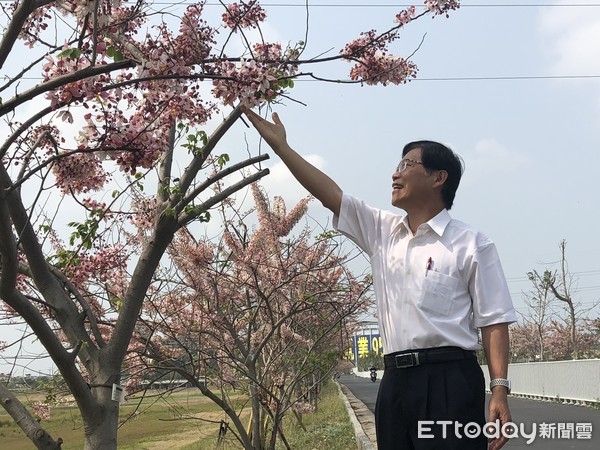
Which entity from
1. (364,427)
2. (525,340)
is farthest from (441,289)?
(525,340)

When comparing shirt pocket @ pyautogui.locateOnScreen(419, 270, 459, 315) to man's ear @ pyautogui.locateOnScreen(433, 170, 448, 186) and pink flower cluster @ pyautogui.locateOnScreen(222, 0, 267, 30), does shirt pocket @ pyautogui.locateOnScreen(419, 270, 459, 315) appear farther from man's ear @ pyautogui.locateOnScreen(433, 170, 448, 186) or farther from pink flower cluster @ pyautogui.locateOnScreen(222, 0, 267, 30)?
pink flower cluster @ pyautogui.locateOnScreen(222, 0, 267, 30)

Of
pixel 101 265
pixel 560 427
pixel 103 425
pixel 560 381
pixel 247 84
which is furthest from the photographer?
pixel 560 381

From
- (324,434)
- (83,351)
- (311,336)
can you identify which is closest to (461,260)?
(83,351)

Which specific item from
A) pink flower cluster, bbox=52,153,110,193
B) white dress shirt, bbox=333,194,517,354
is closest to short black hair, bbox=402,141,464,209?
white dress shirt, bbox=333,194,517,354

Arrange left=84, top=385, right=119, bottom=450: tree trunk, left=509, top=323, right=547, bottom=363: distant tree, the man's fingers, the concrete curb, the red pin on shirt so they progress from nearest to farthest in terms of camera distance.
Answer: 1. the red pin on shirt
2. the man's fingers
3. left=84, top=385, right=119, bottom=450: tree trunk
4. the concrete curb
5. left=509, top=323, right=547, bottom=363: distant tree

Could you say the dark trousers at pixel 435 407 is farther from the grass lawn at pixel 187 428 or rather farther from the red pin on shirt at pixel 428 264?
the grass lawn at pixel 187 428

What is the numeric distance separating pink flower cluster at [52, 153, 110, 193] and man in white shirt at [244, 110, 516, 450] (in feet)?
3.77

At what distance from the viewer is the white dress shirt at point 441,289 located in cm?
248

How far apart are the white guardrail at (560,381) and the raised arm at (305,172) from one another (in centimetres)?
1185

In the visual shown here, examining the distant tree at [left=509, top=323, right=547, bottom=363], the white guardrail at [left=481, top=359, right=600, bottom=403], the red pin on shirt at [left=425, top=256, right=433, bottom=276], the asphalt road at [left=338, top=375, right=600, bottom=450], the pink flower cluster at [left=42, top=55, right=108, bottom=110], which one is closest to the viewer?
the red pin on shirt at [left=425, top=256, right=433, bottom=276]

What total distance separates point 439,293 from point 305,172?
70 centimetres

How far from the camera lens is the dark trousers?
241cm

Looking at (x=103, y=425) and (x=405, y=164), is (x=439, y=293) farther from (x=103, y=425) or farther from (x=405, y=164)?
(x=103, y=425)

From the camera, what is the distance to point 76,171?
3.40 m
